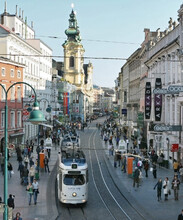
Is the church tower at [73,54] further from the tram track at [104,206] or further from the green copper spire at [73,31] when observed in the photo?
the tram track at [104,206]

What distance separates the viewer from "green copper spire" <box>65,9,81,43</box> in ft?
480

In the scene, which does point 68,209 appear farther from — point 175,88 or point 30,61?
point 30,61

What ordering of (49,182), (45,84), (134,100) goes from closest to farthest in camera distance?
1. (49,182)
2. (134,100)
3. (45,84)

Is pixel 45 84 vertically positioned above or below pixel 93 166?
above

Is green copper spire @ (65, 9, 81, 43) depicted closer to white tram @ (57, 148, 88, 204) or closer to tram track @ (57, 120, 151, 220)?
tram track @ (57, 120, 151, 220)

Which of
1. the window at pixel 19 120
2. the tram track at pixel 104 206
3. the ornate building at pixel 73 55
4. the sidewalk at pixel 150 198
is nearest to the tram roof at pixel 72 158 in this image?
the tram track at pixel 104 206

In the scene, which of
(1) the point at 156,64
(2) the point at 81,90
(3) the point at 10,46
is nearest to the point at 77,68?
(2) the point at 81,90

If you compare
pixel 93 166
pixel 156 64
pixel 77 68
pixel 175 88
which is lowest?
pixel 93 166

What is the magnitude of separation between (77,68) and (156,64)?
10242 centimetres

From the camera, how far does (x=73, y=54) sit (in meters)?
144

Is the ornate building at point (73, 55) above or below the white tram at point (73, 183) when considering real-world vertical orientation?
above

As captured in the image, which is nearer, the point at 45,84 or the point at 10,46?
the point at 10,46

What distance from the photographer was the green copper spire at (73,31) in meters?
146

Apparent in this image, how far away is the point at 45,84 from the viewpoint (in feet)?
257
